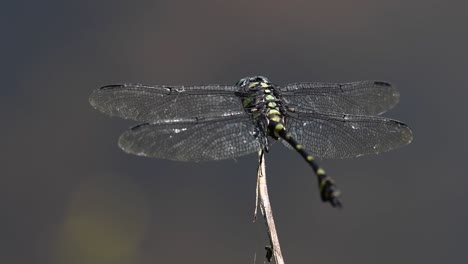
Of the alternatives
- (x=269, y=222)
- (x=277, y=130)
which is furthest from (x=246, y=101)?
(x=269, y=222)

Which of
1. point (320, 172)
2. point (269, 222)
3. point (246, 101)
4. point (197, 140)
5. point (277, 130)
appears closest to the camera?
point (269, 222)

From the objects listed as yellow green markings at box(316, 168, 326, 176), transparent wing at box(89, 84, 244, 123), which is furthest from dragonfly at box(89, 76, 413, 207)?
yellow green markings at box(316, 168, 326, 176)

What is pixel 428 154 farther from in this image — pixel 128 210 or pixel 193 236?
pixel 128 210

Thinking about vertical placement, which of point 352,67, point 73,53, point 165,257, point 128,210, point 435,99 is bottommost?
point 165,257

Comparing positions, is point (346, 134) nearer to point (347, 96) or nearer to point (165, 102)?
point (347, 96)

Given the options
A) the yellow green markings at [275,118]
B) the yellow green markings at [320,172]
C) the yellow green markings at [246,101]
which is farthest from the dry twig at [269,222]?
the yellow green markings at [246,101]

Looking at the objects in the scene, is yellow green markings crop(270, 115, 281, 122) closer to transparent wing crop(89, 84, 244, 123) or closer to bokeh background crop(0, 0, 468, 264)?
transparent wing crop(89, 84, 244, 123)

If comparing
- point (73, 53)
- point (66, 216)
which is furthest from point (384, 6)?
point (66, 216)
